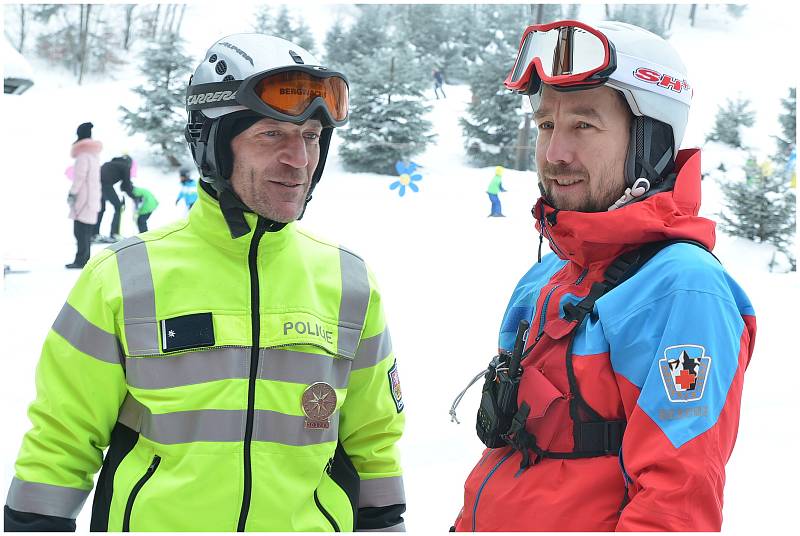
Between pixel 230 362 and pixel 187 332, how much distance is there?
0.48ft

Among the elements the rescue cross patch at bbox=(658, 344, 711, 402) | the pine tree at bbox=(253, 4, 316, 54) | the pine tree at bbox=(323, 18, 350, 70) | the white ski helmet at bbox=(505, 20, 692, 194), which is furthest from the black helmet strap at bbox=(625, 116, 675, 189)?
the pine tree at bbox=(323, 18, 350, 70)

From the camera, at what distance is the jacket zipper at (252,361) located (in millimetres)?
2199

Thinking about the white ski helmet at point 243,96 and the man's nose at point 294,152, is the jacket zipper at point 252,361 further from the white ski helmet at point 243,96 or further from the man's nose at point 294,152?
the man's nose at point 294,152

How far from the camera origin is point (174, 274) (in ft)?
7.52

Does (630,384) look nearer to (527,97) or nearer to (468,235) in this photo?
(527,97)

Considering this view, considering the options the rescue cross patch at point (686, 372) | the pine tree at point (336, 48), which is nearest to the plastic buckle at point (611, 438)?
the rescue cross patch at point (686, 372)

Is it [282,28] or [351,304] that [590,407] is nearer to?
[351,304]

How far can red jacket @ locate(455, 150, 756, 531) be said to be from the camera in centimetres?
179

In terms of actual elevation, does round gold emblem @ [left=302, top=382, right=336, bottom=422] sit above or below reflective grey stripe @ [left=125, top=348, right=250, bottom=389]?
below

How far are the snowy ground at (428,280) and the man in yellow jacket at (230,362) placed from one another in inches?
95.9

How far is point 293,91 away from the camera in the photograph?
2.42 metres

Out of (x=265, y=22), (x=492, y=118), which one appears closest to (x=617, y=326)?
(x=492, y=118)

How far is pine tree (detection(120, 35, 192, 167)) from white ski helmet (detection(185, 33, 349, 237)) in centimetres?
2021

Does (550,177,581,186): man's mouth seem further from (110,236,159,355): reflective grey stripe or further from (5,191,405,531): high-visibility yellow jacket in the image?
(110,236,159,355): reflective grey stripe
